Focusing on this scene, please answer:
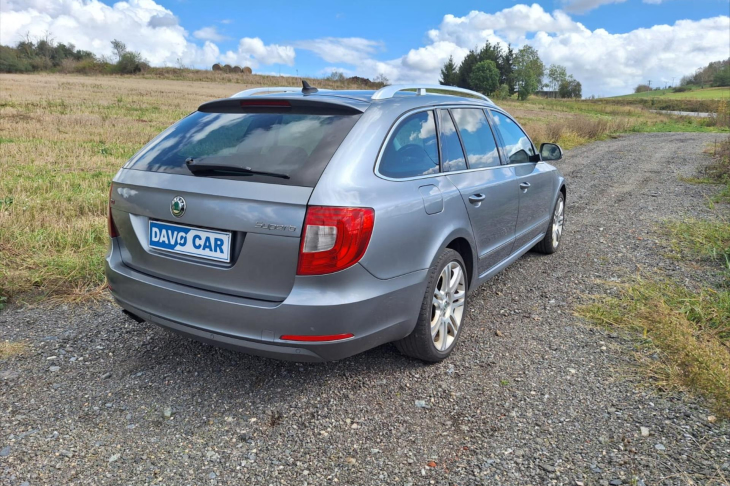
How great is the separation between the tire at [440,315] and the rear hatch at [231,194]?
897 mm

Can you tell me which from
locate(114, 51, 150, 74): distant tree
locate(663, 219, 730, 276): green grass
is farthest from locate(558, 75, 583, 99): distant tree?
locate(663, 219, 730, 276): green grass

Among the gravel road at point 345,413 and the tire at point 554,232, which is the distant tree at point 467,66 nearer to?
the tire at point 554,232

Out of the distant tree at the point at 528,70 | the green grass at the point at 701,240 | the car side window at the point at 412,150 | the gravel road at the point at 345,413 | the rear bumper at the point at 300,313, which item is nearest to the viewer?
the gravel road at the point at 345,413

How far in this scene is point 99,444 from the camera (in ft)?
8.05

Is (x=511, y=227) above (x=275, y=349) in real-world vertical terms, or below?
above

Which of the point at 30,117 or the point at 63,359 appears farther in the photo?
the point at 30,117

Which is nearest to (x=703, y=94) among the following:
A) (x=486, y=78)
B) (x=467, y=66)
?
(x=486, y=78)

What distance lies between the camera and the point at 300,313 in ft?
7.88

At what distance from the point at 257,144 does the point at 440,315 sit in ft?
4.85

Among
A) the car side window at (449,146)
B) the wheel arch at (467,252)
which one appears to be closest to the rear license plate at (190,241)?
the wheel arch at (467,252)

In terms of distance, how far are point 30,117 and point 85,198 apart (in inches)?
531

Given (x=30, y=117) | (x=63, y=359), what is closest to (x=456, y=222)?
(x=63, y=359)

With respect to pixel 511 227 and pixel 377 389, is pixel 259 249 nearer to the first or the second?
pixel 377 389

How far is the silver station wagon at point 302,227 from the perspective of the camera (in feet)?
7.93
